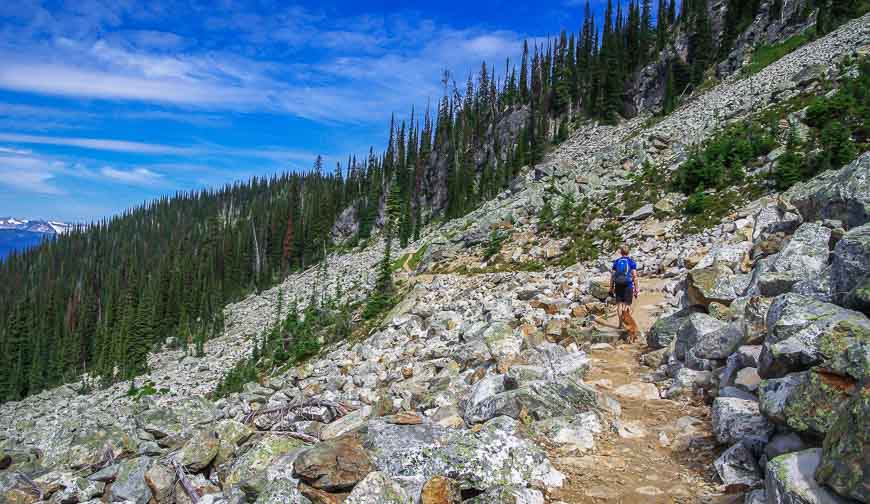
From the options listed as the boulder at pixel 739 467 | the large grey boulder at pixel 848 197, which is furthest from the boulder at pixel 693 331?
the boulder at pixel 739 467

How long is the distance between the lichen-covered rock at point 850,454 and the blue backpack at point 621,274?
724cm

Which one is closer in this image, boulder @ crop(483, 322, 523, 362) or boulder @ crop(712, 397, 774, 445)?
boulder @ crop(712, 397, 774, 445)

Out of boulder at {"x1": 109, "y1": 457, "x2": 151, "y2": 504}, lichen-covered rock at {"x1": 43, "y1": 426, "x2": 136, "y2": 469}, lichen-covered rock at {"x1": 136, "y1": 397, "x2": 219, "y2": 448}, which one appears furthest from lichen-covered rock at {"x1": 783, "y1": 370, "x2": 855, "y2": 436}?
lichen-covered rock at {"x1": 43, "y1": 426, "x2": 136, "y2": 469}

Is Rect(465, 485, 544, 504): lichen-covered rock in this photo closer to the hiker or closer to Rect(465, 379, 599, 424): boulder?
Rect(465, 379, 599, 424): boulder

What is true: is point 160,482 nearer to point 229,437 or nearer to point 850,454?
point 229,437

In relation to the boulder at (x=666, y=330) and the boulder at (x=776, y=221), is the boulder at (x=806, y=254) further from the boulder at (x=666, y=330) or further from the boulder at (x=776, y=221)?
the boulder at (x=776, y=221)

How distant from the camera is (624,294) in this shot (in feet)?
34.2

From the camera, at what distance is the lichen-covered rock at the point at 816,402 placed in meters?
3.63

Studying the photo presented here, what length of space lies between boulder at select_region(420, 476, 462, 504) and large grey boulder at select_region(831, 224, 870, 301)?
174 inches

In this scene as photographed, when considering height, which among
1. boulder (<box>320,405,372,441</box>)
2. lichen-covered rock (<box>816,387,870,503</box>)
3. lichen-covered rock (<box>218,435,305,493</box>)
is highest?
lichen-covered rock (<box>816,387,870,503</box>)

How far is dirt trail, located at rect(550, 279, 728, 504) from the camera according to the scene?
4.48 m

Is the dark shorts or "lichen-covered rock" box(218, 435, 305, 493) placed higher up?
the dark shorts

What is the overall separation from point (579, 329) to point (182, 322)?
76.3m

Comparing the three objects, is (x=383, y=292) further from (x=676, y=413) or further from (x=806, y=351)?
(x=806, y=351)
